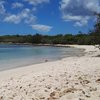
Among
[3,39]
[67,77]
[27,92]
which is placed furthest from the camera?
[3,39]

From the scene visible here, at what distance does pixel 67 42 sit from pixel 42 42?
18.0 m

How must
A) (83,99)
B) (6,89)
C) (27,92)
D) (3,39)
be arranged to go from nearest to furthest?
(83,99)
(27,92)
(6,89)
(3,39)

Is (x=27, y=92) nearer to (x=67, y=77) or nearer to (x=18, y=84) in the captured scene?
(x=18, y=84)

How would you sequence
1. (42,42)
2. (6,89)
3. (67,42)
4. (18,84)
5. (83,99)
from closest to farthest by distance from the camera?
(83,99) < (6,89) < (18,84) < (67,42) < (42,42)

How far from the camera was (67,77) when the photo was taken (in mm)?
11297

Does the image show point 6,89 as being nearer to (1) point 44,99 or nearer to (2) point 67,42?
(1) point 44,99

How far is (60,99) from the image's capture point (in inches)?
316

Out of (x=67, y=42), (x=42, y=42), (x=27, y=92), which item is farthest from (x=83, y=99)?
(x=42, y=42)

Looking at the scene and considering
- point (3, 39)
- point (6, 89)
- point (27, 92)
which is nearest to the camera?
point (27, 92)

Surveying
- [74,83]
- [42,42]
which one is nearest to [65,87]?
[74,83]

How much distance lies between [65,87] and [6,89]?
2.00 metres

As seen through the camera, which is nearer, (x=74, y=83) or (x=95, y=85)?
(x=95, y=85)

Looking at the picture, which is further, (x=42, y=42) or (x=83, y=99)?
(x=42, y=42)

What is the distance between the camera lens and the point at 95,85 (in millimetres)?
9391
